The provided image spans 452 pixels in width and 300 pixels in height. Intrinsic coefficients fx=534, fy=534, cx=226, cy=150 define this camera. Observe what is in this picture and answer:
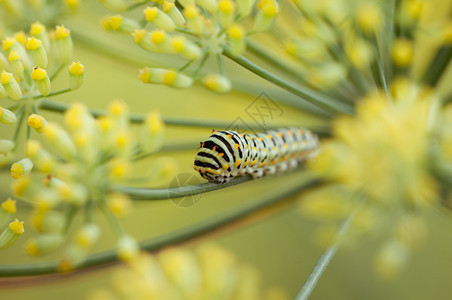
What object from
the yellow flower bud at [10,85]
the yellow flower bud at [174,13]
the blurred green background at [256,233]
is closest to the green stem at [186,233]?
the blurred green background at [256,233]

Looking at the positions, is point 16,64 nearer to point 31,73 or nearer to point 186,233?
point 31,73

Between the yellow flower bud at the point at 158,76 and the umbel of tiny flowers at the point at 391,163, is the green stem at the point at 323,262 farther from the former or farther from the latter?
the yellow flower bud at the point at 158,76

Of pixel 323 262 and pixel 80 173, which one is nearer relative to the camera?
pixel 80 173

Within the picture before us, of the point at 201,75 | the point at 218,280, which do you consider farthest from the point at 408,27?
the point at 218,280

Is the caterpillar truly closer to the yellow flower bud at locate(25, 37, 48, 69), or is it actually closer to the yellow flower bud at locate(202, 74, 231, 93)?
the yellow flower bud at locate(202, 74, 231, 93)

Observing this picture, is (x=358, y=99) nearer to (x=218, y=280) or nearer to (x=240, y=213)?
(x=240, y=213)

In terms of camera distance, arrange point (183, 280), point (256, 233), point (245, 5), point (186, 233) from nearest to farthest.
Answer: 1. point (183, 280)
2. point (245, 5)
3. point (186, 233)
4. point (256, 233)

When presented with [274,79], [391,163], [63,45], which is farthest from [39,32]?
[391,163]
